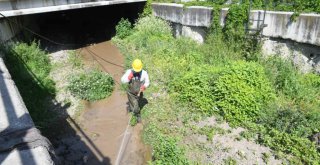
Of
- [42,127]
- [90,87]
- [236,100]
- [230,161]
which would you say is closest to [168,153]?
[230,161]

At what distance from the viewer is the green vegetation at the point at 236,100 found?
676 centimetres

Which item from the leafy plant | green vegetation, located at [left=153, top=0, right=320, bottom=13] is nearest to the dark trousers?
the leafy plant

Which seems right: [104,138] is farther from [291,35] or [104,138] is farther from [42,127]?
[291,35]

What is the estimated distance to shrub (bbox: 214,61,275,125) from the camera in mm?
7652

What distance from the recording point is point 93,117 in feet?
29.1

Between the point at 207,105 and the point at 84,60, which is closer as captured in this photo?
the point at 207,105

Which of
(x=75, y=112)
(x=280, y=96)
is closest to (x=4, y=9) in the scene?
(x=75, y=112)

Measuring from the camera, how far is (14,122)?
15.6 feet

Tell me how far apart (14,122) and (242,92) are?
5.69 meters

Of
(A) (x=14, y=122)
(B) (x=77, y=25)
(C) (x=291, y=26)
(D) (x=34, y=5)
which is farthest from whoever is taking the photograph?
(B) (x=77, y=25)

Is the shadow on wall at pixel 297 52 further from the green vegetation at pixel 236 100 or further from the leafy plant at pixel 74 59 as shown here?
the leafy plant at pixel 74 59

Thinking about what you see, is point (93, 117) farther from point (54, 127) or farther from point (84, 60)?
point (84, 60)

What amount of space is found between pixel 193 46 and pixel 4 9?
790cm

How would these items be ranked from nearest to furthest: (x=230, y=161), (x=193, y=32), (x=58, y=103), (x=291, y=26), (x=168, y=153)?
(x=168, y=153) → (x=230, y=161) → (x=58, y=103) → (x=291, y=26) → (x=193, y=32)
